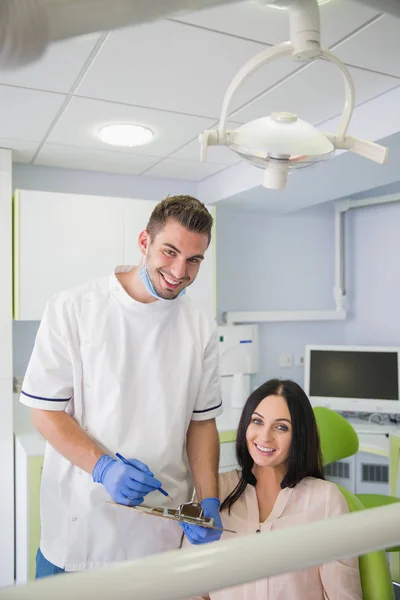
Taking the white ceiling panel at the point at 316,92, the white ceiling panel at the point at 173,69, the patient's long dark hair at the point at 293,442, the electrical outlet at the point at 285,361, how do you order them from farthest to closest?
1. the electrical outlet at the point at 285,361
2. the white ceiling panel at the point at 316,92
3. the white ceiling panel at the point at 173,69
4. the patient's long dark hair at the point at 293,442

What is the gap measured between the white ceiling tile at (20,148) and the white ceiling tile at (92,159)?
50 millimetres

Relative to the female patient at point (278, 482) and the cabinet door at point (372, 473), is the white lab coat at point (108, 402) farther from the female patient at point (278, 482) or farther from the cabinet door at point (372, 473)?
the cabinet door at point (372, 473)

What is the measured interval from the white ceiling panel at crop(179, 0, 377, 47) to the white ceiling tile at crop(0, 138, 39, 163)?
1.42m

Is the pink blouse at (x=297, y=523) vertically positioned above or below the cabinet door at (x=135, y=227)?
below

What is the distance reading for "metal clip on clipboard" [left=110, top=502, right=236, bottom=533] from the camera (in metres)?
1.22

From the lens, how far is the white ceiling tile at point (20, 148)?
2.71 metres

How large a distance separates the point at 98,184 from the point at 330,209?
1.79 m

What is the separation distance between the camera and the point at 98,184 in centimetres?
337

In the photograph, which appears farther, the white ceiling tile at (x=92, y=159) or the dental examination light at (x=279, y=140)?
the white ceiling tile at (x=92, y=159)

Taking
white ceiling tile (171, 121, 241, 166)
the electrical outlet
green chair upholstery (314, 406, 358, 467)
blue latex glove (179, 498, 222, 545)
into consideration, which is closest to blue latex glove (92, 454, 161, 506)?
blue latex glove (179, 498, 222, 545)

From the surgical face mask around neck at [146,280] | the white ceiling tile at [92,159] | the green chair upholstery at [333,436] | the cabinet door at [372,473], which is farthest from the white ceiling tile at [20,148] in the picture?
the cabinet door at [372,473]

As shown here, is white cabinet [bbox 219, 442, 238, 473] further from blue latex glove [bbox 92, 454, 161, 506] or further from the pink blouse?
blue latex glove [bbox 92, 454, 161, 506]

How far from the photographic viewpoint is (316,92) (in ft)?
7.09

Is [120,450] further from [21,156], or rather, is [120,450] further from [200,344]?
[21,156]
